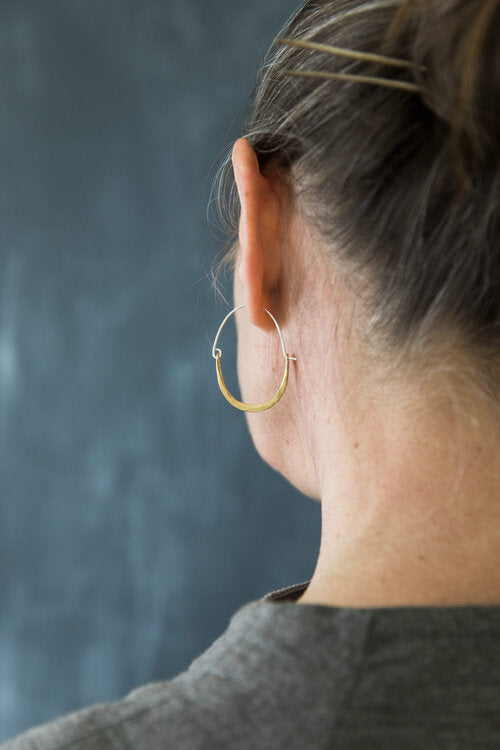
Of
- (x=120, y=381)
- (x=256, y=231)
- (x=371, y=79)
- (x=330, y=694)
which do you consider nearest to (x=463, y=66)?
(x=371, y=79)

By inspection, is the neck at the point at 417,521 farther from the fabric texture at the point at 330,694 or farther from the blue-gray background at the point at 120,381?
the blue-gray background at the point at 120,381

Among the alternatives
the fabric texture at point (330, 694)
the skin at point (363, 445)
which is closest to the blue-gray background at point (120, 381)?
the skin at point (363, 445)

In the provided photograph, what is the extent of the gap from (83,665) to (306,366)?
1159 millimetres

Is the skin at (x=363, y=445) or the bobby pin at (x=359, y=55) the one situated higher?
the bobby pin at (x=359, y=55)

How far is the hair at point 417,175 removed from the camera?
1.44 feet

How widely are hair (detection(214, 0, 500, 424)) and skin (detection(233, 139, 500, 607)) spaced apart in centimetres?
2

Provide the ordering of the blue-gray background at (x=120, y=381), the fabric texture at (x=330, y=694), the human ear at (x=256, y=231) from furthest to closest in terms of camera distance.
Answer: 1. the blue-gray background at (x=120, y=381)
2. the human ear at (x=256, y=231)
3. the fabric texture at (x=330, y=694)

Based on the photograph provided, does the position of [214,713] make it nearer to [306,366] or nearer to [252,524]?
[306,366]

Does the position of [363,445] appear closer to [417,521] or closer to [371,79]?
[417,521]

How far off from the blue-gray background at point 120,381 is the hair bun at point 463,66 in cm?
111

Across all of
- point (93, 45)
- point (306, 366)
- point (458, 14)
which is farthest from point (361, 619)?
point (93, 45)

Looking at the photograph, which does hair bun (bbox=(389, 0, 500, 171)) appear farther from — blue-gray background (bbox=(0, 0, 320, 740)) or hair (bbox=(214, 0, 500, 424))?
blue-gray background (bbox=(0, 0, 320, 740))

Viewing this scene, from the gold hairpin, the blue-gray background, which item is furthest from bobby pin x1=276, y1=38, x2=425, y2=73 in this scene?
the blue-gray background

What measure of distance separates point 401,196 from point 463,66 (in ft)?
0.24
